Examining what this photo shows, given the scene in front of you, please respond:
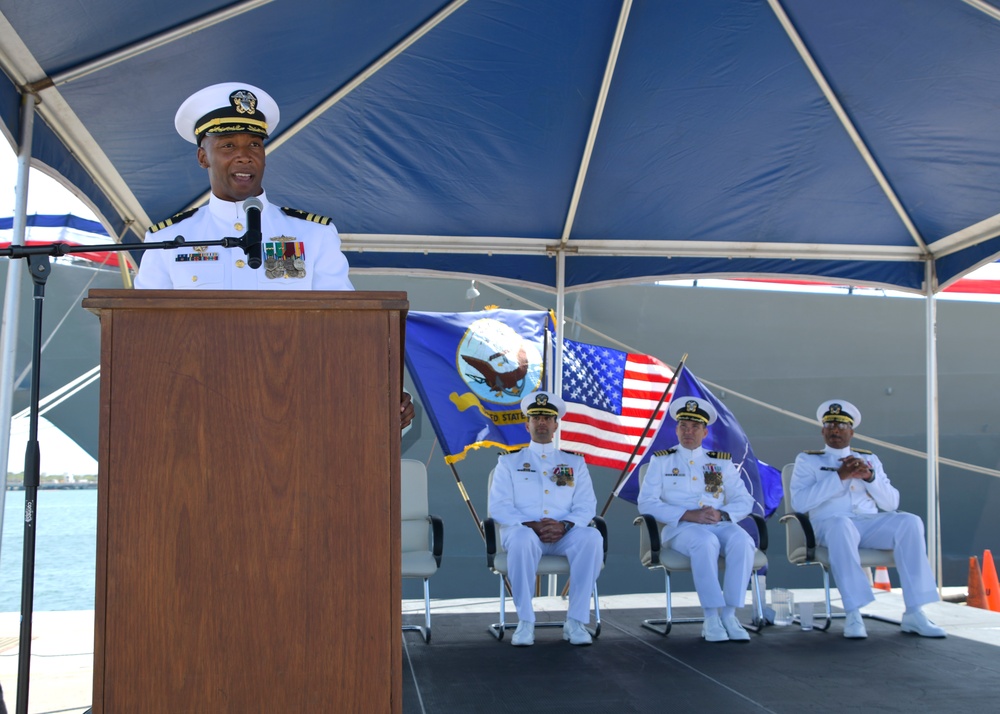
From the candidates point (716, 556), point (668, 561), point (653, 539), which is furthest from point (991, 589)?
point (653, 539)

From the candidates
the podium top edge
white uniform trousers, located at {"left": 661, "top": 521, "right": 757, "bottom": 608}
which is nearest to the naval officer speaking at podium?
the podium top edge

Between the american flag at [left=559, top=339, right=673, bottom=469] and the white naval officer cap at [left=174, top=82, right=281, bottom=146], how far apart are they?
16.2 ft

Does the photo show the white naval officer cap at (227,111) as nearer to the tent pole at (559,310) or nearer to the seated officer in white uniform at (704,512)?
the seated officer in white uniform at (704,512)

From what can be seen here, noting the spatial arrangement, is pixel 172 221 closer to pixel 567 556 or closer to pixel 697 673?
pixel 697 673

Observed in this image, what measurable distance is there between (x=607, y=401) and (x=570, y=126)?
8.50 ft

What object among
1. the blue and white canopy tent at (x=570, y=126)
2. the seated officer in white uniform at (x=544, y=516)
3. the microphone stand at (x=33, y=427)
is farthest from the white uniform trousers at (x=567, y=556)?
the microphone stand at (x=33, y=427)

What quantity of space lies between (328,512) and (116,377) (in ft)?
1.15

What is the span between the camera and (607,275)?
245 inches

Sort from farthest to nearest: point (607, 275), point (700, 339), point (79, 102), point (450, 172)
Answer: point (700, 339) < point (607, 275) < point (450, 172) < point (79, 102)

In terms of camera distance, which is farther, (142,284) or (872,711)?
(872,711)

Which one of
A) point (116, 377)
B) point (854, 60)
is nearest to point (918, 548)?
point (854, 60)

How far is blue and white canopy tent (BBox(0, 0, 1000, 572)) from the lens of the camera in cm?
402

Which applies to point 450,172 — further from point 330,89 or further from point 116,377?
point 116,377

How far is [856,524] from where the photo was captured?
529 cm
